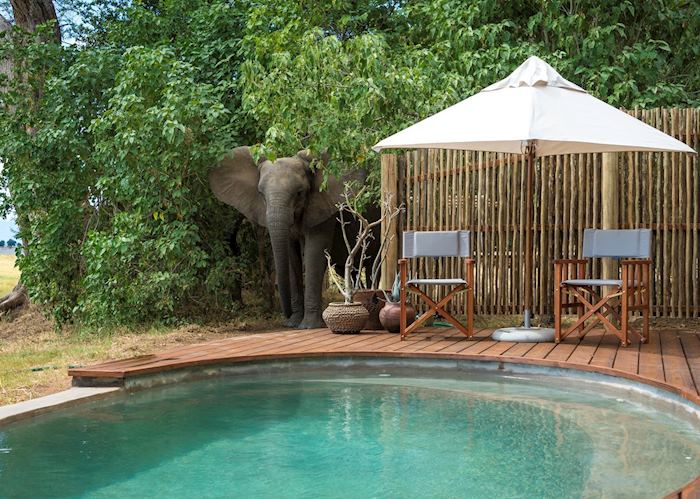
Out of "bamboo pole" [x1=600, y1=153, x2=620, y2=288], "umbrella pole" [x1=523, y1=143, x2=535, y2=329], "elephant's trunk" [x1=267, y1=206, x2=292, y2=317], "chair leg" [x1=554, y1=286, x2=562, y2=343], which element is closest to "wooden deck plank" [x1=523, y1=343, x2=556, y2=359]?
"chair leg" [x1=554, y1=286, x2=562, y2=343]

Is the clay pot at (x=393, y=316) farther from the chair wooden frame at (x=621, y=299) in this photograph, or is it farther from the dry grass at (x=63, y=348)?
the dry grass at (x=63, y=348)

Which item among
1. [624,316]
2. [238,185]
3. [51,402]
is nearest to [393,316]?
[624,316]

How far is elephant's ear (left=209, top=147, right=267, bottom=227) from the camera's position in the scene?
9.70 metres

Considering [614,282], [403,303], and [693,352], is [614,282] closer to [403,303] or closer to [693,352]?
[693,352]

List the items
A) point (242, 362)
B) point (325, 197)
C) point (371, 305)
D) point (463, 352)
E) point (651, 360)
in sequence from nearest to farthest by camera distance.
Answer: point (651, 360), point (242, 362), point (463, 352), point (371, 305), point (325, 197)

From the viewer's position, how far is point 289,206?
29.9ft

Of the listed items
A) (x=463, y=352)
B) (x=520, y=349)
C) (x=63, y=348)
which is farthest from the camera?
(x=63, y=348)

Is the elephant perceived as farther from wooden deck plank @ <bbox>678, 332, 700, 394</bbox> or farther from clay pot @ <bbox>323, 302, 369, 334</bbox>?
wooden deck plank @ <bbox>678, 332, 700, 394</bbox>

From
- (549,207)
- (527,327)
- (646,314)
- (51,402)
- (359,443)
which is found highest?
(549,207)

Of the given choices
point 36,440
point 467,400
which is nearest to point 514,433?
point 467,400

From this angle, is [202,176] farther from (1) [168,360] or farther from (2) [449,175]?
(1) [168,360]

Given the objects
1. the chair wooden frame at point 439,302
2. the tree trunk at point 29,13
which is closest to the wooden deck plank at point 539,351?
the chair wooden frame at point 439,302

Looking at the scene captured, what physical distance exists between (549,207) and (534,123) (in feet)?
6.97

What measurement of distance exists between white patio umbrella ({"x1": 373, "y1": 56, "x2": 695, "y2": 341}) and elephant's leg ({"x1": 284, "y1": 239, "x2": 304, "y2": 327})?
9.90 ft
